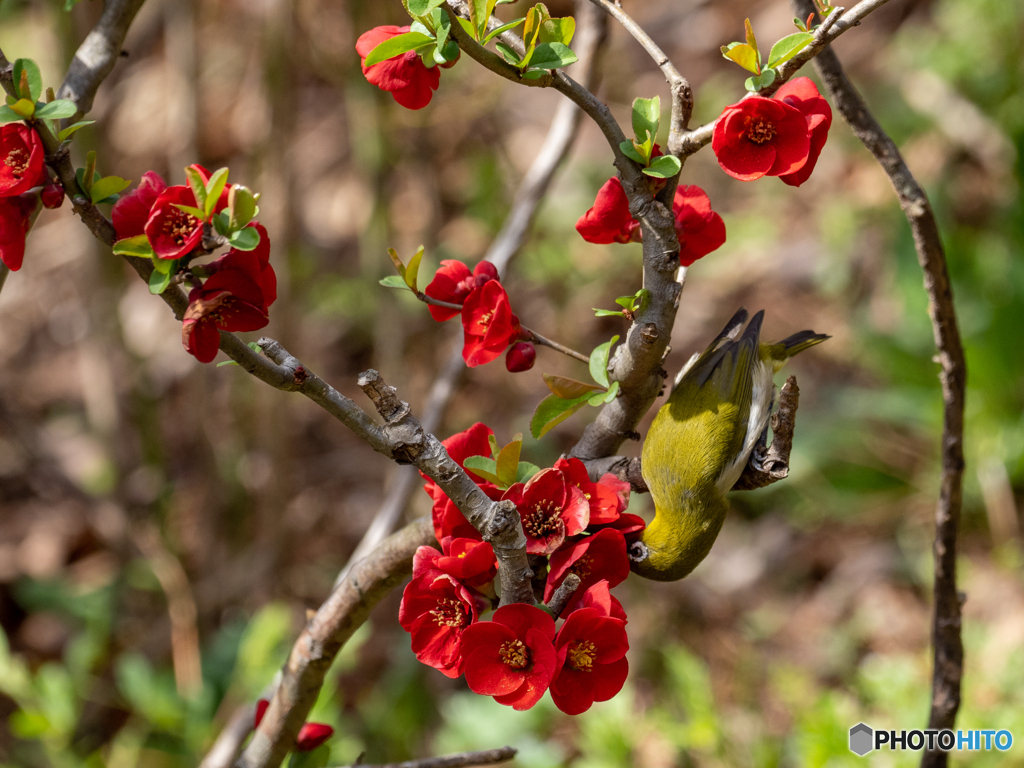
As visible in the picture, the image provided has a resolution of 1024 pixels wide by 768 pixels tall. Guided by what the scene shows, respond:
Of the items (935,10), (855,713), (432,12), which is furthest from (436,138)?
(432,12)

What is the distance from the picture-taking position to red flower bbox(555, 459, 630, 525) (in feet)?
2.47

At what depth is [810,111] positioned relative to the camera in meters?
0.73

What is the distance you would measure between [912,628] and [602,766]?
149 cm

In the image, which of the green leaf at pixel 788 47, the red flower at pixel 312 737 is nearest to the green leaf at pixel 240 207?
the green leaf at pixel 788 47

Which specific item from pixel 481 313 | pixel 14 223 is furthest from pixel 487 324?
pixel 14 223

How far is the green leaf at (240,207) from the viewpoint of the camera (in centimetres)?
67

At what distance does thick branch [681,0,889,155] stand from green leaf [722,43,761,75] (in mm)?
26

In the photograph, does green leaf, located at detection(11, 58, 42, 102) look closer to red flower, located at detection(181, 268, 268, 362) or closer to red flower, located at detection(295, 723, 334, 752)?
red flower, located at detection(181, 268, 268, 362)

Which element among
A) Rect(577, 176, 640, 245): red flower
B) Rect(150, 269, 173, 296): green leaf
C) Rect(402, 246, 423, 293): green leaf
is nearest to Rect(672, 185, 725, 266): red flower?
Rect(577, 176, 640, 245): red flower

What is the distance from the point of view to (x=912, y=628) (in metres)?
2.76

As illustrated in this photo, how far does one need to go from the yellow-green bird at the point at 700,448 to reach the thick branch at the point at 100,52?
78cm

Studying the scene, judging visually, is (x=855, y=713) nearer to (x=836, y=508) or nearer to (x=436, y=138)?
A: (x=836, y=508)

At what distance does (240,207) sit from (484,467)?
12.3 inches

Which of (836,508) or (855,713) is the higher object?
(836,508)
